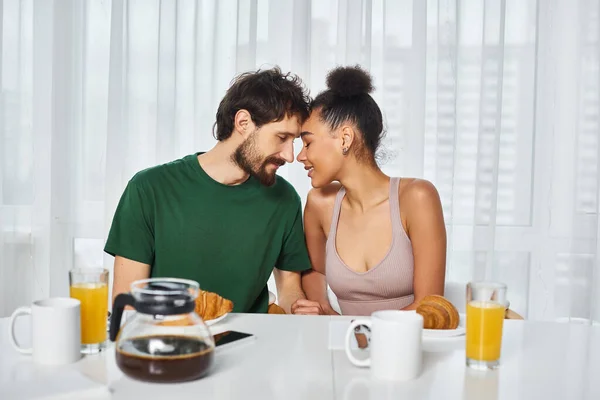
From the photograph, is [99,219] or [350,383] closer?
[350,383]

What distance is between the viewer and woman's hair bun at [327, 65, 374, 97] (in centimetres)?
203

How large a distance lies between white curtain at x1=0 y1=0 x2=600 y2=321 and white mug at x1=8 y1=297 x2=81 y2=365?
184 cm

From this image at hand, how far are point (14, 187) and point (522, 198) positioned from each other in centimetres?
213

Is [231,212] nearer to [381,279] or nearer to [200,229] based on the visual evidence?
[200,229]

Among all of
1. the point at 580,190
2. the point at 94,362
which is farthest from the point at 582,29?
the point at 94,362

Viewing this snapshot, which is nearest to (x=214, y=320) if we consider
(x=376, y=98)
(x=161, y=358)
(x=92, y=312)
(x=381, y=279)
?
(x=92, y=312)

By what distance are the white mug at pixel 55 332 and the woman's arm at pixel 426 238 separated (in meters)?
1.01

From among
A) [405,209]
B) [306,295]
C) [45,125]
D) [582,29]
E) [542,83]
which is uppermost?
[582,29]

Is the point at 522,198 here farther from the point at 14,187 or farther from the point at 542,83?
the point at 14,187

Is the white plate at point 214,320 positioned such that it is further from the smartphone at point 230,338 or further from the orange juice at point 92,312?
the orange juice at point 92,312

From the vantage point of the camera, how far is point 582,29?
280 cm

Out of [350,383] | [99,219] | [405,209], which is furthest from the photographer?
[99,219]

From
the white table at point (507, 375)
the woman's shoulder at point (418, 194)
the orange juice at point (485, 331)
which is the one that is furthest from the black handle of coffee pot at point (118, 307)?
the woman's shoulder at point (418, 194)

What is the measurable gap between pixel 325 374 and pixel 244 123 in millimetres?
1088
